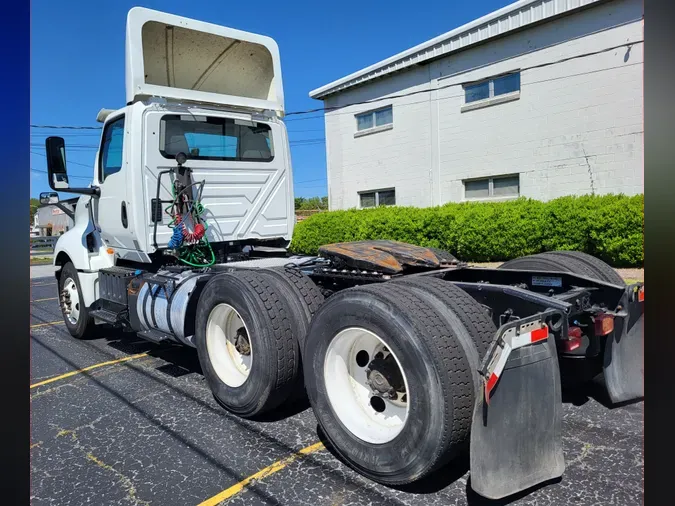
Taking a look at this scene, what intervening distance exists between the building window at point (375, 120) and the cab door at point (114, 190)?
12.2 m

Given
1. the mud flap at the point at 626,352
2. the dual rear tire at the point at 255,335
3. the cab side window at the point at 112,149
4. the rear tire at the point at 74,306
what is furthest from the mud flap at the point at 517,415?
the rear tire at the point at 74,306

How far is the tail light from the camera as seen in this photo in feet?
11.1

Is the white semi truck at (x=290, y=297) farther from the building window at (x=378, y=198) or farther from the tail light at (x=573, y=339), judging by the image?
the building window at (x=378, y=198)

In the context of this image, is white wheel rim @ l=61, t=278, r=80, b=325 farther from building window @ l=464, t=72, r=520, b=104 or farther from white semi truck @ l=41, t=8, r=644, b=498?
building window @ l=464, t=72, r=520, b=104

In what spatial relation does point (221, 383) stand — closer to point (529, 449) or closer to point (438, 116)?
point (529, 449)

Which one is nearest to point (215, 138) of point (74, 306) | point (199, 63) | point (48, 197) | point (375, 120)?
point (199, 63)

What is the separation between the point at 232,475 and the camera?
3084 mm

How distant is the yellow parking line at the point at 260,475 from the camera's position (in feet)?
9.31

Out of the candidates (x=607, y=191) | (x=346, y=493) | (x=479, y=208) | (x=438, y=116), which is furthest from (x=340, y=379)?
(x=438, y=116)

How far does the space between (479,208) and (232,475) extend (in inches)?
416

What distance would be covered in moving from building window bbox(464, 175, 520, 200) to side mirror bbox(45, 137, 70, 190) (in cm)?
1135

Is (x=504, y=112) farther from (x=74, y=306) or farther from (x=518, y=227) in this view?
(x=74, y=306)

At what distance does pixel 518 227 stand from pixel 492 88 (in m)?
4.93
